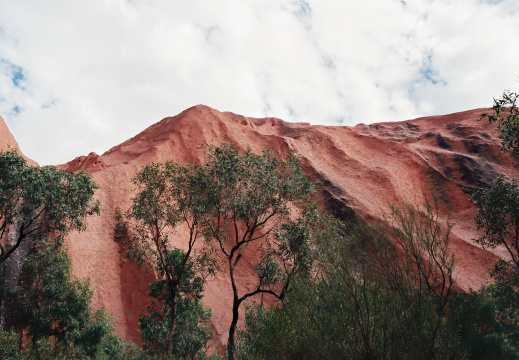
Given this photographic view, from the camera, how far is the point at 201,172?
72.8ft

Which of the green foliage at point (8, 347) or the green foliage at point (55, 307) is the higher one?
the green foliage at point (55, 307)

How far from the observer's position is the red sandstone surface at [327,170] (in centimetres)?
3466

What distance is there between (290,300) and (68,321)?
51.8 feet

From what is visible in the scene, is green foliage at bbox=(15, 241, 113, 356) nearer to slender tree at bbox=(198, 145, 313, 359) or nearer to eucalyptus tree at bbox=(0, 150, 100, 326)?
eucalyptus tree at bbox=(0, 150, 100, 326)

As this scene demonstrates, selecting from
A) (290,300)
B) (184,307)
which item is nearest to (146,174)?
(184,307)

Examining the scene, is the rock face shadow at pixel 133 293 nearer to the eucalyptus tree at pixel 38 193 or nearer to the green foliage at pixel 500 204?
the eucalyptus tree at pixel 38 193

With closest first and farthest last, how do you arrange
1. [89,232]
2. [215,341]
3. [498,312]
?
[498,312]
[215,341]
[89,232]

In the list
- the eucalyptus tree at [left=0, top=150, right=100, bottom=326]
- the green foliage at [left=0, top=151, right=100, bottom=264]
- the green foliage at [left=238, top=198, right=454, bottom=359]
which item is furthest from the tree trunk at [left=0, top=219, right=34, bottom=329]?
the green foliage at [left=238, top=198, right=454, bottom=359]

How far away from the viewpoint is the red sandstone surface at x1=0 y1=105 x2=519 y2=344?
34656 millimetres

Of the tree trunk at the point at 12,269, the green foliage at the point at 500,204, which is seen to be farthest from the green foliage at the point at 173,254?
the green foliage at the point at 500,204

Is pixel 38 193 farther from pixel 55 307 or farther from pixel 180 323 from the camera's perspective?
pixel 180 323

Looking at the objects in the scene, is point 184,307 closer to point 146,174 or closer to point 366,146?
point 146,174

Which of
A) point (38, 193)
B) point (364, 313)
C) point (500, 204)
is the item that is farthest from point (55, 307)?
point (500, 204)

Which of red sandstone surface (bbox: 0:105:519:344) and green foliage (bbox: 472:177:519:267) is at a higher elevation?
red sandstone surface (bbox: 0:105:519:344)
